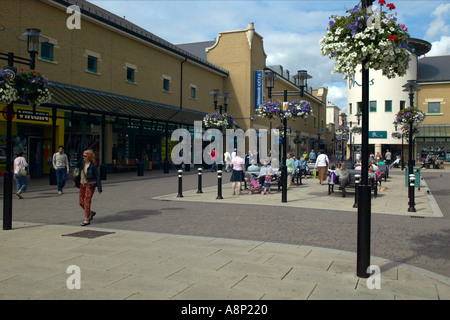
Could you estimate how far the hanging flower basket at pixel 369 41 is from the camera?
5062 millimetres

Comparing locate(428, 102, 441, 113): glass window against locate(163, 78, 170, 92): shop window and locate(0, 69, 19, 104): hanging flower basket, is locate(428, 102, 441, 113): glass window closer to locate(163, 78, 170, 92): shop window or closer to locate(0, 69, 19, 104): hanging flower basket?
locate(163, 78, 170, 92): shop window

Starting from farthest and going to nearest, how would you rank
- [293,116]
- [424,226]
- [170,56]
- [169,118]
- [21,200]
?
[170,56] → [169,118] → [293,116] → [21,200] → [424,226]

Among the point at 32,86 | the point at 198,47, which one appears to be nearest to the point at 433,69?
the point at 198,47

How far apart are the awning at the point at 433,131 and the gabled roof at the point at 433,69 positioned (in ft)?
19.4

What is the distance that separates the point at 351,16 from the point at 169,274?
4.26 metres

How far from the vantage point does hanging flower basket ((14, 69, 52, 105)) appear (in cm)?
854

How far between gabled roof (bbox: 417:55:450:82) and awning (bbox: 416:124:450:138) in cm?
591

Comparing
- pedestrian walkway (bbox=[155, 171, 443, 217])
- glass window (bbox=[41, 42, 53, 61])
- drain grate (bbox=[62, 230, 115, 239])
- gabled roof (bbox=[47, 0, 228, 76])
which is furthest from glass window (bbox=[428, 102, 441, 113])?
drain grate (bbox=[62, 230, 115, 239])

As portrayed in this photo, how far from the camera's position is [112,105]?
21656 millimetres

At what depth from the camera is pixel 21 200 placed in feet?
41.1

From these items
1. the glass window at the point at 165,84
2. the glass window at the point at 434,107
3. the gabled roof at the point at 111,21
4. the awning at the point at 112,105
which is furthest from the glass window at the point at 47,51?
the glass window at the point at 434,107

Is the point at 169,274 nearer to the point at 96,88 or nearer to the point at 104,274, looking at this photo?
the point at 104,274

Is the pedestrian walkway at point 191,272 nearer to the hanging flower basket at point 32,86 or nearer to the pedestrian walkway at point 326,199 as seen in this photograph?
the hanging flower basket at point 32,86
